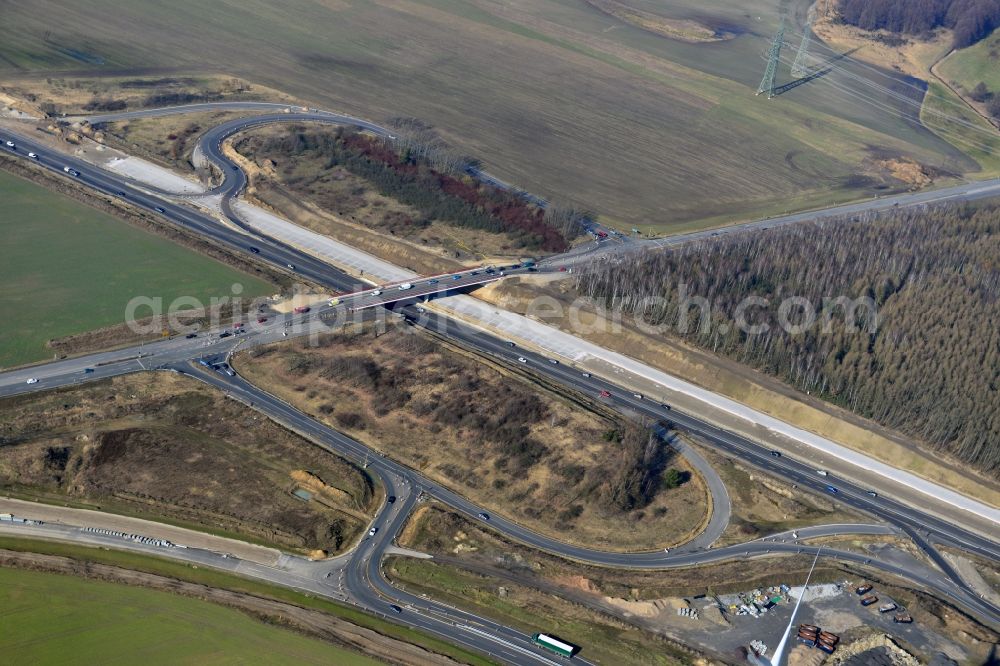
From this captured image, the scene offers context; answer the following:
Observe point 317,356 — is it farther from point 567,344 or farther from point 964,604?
point 964,604

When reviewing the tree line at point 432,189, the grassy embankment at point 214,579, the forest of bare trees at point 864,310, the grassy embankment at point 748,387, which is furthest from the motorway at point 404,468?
the tree line at point 432,189

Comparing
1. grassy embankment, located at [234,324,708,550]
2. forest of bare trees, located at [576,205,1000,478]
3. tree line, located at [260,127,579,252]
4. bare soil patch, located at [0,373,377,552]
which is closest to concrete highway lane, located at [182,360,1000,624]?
grassy embankment, located at [234,324,708,550]

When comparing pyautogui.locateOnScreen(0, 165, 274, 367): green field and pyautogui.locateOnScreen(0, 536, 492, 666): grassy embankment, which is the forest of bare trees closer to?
Result: pyautogui.locateOnScreen(0, 165, 274, 367): green field

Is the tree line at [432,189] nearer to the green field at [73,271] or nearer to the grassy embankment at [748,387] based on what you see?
the grassy embankment at [748,387]

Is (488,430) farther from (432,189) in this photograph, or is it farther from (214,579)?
(432,189)

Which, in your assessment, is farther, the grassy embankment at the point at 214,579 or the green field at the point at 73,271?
the green field at the point at 73,271

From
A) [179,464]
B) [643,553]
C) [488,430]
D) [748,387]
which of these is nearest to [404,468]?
[488,430]
